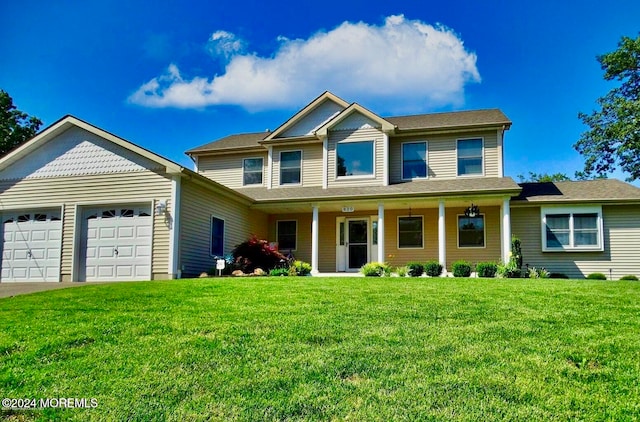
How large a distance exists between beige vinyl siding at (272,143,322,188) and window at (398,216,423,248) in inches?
145

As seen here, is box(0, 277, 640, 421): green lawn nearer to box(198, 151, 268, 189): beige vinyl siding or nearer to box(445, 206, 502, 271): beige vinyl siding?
box(445, 206, 502, 271): beige vinyl siding

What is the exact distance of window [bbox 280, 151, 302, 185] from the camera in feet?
61.0

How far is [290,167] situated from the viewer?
61.3 ft

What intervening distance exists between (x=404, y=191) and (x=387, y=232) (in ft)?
8.26

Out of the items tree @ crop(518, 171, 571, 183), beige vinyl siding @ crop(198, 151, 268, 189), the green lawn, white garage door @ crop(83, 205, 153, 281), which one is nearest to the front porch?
beige vinyl siding @ crop(198, 151, 268, 189)

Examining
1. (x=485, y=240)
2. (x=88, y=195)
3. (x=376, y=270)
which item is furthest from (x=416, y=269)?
(x=88, y=195)

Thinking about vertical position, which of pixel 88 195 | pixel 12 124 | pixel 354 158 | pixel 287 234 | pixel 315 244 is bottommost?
pixel 315 244

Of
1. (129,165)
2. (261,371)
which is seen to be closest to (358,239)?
(129,165)

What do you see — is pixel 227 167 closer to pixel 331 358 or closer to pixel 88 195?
pixel 88 195

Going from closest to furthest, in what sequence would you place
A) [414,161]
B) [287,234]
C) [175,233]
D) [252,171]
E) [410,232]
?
1. [175,233]
2. [414,161]
3. [410,232]
4. [287,234]
5. [252,171]

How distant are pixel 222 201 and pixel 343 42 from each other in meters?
6.55

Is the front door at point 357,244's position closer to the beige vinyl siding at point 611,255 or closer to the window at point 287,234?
the window at point 287,234

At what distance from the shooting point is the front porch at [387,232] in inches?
646

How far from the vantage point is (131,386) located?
4184 millimetres
